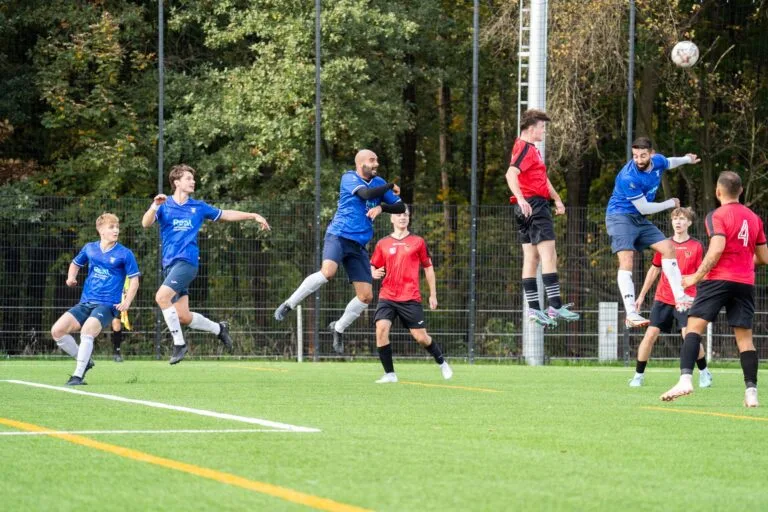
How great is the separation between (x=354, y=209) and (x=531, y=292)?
201 centimetres

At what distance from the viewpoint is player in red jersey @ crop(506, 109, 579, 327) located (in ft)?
43.3

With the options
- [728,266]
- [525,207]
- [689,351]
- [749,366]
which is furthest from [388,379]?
[728,266]

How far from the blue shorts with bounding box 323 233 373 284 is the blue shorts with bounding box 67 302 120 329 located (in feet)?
7.40

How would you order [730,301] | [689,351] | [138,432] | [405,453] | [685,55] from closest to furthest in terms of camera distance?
[405,453]
[138,432]
[730,301]
[689,351]
[685,55]

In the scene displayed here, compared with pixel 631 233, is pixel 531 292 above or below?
below

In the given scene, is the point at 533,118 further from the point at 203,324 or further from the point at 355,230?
the point at 203,324

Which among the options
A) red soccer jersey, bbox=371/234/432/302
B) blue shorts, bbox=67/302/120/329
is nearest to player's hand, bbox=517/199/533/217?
red soccer jersey, bbox=371/234/432/302

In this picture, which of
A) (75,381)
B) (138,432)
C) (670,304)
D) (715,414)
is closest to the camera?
(138,432)

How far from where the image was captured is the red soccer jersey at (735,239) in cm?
1030

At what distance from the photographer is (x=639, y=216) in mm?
13781

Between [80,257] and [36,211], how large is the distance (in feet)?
31.9

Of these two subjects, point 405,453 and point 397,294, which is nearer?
point 405,453

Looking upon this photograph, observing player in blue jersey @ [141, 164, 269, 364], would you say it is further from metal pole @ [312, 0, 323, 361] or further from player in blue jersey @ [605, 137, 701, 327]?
metal pole @ [312, 0, 323, 361]

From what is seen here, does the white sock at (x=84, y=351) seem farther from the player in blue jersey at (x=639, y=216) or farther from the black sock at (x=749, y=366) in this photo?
the black sock at (x=749, y=366)
